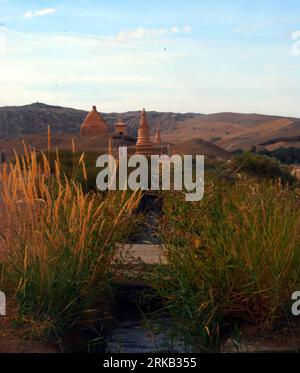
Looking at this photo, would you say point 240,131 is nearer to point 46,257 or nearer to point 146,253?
point 146,253

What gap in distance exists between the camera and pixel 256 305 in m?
4.91

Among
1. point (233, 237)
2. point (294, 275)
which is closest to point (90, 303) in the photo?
point (233, 237)

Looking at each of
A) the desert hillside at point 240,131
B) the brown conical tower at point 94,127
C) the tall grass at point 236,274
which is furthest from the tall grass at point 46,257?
the desert hillside at point 240,131

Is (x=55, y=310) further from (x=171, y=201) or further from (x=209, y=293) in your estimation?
(x=171, y=201)

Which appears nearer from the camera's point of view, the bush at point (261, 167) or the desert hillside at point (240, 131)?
the bush at point (261, 167)

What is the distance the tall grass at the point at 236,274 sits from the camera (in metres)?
4.82

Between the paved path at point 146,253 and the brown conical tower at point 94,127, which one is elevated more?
the brown conical tower at point 94,127

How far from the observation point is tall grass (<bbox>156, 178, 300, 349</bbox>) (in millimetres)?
4820

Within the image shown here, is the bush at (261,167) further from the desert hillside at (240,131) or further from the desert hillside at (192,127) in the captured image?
the desert hillside at (240,131)

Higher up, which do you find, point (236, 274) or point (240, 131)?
point (240, 131)

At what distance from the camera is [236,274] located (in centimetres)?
493

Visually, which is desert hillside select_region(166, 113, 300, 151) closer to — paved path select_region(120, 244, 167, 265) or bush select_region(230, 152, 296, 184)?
bush select_region(230, 152, 296, 184)

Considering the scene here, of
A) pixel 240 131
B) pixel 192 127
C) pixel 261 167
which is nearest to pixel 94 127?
pixel 261 167

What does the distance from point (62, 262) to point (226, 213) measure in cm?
134
